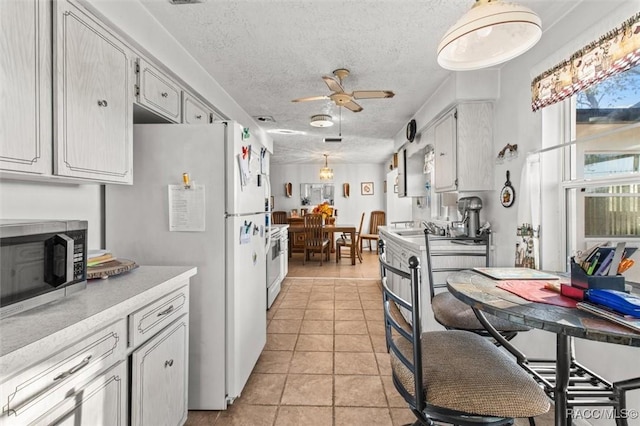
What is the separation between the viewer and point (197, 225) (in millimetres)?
1809

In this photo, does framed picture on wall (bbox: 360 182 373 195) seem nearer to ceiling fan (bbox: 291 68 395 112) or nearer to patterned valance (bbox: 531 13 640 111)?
ceiling fan (bbox: 291 68 395 112)

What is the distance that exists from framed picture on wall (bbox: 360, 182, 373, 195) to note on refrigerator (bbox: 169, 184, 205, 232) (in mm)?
6896

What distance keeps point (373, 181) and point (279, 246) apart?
187 inches

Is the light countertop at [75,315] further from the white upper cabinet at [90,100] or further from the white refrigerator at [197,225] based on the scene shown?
the white upper cabinet at [90,100]

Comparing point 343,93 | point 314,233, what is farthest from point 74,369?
point 314,233

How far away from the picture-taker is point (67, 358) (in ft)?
Answer: 2.95

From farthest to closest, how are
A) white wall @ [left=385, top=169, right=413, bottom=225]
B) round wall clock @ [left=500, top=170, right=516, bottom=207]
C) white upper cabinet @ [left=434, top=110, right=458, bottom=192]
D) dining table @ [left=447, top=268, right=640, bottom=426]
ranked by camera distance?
white wall @ [left=385, top=169, right=413, bottom=225] → white upper cabinet @ [left=434, top=110, right=458, bottom=192] → round wall clock @ [left=500, top=170, right=516, bottom=207] → dining table @ [left=447, top=268, right=640, bottom=426]

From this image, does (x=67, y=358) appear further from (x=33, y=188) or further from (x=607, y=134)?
(x=607, y=134)

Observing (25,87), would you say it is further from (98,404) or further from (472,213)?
(472,213)

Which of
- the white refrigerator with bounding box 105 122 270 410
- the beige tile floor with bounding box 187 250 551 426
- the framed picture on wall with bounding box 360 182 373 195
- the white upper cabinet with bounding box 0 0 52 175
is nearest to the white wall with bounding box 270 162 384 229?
the framed picture on wall with bounding box 360 182 373 195

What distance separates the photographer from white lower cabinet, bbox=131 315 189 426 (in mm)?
1249

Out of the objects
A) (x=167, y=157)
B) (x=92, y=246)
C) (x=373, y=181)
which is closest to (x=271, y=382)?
(x=92, y=246)

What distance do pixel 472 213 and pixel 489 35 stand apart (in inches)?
68.3

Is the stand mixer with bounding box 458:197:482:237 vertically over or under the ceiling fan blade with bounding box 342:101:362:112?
under
